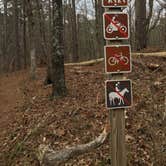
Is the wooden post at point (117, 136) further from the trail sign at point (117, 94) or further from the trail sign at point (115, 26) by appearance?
the trail sign at point (115, 26)

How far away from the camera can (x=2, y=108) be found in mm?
13469

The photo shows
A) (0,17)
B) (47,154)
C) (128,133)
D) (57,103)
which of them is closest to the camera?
(47,154)

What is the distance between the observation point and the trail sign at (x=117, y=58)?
4.80 metres

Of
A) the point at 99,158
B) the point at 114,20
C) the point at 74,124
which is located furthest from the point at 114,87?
the point at 74,124

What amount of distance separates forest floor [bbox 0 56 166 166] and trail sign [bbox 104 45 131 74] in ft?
8.00

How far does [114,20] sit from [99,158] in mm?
3006

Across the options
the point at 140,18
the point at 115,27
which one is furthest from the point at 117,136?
the point at 140,18

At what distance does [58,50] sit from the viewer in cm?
1127

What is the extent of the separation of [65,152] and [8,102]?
787cm

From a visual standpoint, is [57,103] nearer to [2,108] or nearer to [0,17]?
[2,108]

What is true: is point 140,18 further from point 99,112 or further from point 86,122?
point 86,122

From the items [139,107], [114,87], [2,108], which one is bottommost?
[2,108]

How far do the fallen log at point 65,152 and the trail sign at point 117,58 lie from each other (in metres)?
2.39

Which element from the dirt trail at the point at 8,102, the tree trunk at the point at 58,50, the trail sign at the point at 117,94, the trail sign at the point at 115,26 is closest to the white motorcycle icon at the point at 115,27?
the trail sign at the point at 115,26
